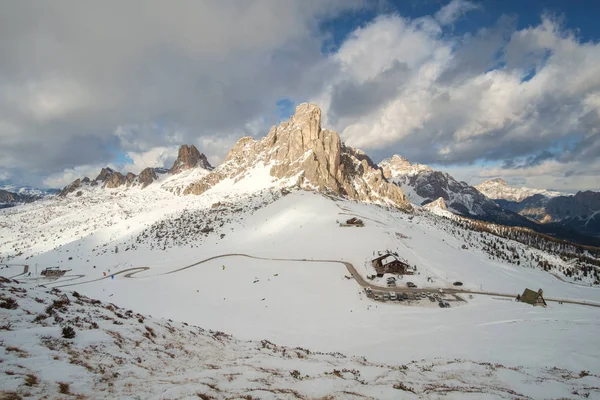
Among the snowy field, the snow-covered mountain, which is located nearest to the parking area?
the snow-covered mountain

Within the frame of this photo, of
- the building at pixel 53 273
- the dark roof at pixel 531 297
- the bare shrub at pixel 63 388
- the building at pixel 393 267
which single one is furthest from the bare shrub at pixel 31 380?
the building at pixel 53 273

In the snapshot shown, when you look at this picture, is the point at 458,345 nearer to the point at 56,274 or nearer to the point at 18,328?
the point at 18,328

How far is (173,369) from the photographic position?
10.6 metres

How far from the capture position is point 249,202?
141 meters

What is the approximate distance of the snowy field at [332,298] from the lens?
20.3 m

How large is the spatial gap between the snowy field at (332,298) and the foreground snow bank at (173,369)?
183 inches

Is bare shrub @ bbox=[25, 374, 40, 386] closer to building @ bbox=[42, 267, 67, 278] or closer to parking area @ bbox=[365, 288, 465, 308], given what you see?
parking area @ bbox=[365, 288, 465, 308]

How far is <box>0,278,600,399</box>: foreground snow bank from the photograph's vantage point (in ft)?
25.0

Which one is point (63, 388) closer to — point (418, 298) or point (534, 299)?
point (418, 298)

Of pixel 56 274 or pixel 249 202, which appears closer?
pixel 56 274

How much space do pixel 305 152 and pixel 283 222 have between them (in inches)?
4097

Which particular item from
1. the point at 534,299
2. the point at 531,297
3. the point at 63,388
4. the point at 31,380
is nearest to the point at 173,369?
the point at 63,388

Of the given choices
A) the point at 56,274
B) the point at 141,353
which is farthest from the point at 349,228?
the point at 56,274

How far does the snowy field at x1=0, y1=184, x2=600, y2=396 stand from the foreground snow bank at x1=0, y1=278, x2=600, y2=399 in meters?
4.64
